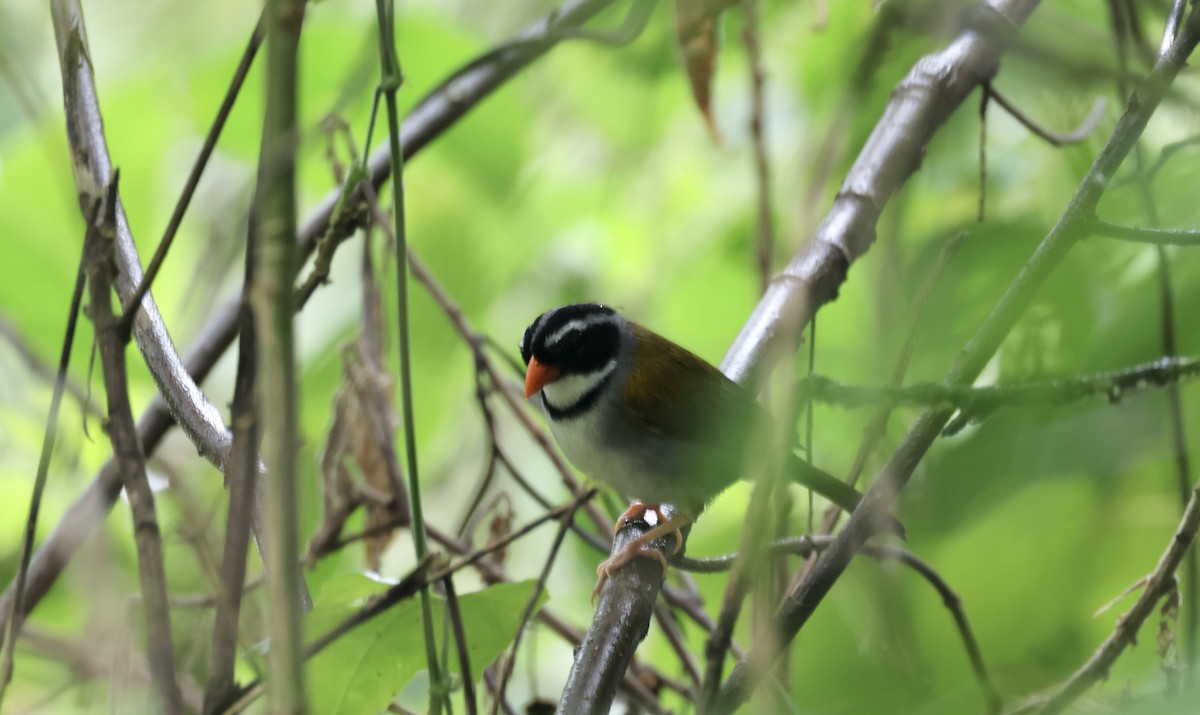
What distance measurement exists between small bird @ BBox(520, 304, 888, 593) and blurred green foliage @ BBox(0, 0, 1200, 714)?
246 millimetres

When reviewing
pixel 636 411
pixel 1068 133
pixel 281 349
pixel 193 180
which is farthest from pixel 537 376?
pixel 281 349

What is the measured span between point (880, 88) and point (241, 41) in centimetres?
209

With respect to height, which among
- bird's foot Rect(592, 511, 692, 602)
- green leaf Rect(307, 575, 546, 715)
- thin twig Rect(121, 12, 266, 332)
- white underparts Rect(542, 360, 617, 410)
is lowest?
green leaf Rect(307, 575, 546, 715)

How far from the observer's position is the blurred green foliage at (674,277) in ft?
5.22

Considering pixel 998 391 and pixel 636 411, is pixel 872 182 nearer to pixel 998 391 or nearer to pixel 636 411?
pixel 636 411

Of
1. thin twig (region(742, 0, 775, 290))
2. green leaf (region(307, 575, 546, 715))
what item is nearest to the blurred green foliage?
green leaf (region(307, 575, 546, 715))

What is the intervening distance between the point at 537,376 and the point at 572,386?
0.38 feet

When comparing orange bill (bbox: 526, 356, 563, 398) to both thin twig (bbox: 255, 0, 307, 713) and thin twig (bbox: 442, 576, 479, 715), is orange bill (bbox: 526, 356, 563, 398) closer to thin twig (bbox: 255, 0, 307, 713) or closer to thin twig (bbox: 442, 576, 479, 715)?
thin twig (bbox: 442, 576, 479, 715)

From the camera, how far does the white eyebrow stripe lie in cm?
299

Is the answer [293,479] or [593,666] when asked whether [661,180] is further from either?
[293,479]

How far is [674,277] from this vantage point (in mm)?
3832

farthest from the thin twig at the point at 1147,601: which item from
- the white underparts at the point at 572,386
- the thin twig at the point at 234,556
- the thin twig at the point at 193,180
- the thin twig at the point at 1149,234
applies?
the white underparts at the point at 572,386

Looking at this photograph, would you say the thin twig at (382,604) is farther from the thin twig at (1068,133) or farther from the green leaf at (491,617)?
the thin twig at (1068,133)

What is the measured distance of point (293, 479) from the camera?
784mm
